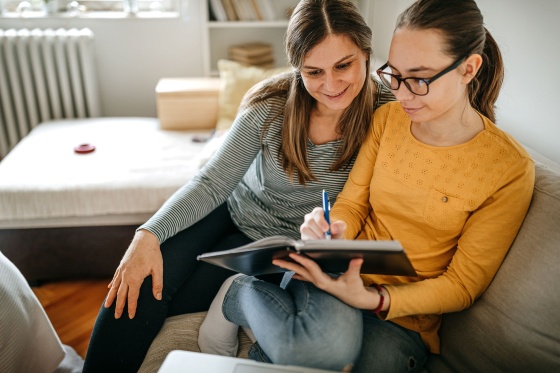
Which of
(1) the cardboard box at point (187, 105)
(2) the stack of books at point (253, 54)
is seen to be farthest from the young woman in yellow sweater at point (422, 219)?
(2) the stack of books at point (253, 54)

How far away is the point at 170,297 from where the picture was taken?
4.15ft

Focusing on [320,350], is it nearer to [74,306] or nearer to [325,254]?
[325,254]

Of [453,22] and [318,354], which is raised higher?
[453,22]

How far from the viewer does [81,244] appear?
1.94 metres

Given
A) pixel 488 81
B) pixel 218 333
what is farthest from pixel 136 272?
pixel 488 81

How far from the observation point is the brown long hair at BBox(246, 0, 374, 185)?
1161 mm

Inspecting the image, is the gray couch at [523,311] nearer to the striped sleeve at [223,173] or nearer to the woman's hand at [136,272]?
the woman's hand at [136,272]

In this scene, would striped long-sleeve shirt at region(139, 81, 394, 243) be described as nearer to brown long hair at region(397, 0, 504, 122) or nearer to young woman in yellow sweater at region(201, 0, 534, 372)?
young woman in yellow sweater at region(201, 0, 534, 372)

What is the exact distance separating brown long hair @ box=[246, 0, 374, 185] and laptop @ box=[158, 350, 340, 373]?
575 millimetres

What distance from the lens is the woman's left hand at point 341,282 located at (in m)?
0.97

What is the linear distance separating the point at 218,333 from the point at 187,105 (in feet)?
5.15

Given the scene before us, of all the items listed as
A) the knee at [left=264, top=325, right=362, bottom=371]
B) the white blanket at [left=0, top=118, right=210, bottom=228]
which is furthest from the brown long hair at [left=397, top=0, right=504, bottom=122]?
the white blanket at [left=0, top=118, right=210, bottom=228]

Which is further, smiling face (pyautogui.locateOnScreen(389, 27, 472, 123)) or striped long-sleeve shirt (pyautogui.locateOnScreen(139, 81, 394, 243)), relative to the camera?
striped long-sleeve shirt (pyautogui.locateOnScreen(139, 81, 394, 243))

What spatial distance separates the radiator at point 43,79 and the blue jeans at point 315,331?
6.78ft
